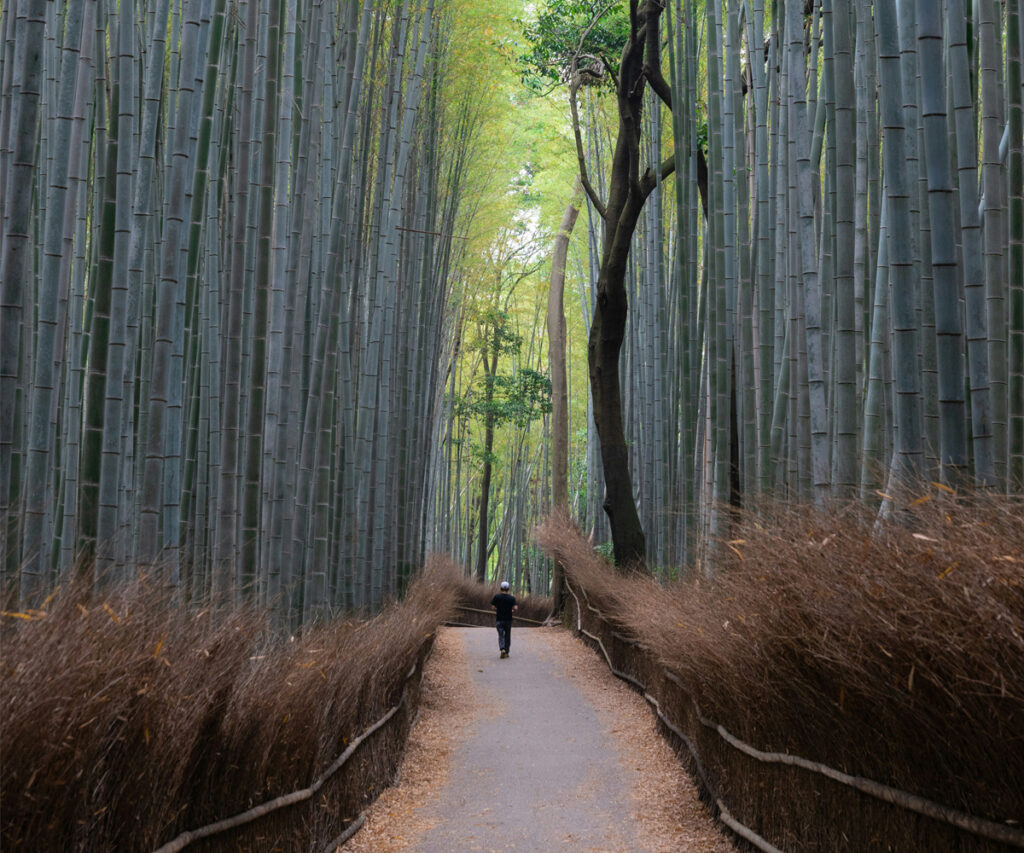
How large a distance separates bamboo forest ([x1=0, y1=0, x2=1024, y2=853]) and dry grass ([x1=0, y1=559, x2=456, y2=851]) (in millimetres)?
12

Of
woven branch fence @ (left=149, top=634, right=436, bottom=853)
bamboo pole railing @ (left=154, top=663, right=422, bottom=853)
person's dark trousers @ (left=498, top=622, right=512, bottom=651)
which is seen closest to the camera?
bamboo pole railing @ (left=154, top=663, right=422, bottom=853)

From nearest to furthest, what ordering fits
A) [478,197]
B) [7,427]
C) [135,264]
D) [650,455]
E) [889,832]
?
[889,832] < [7,427] < [135,264] < [650,455] < [478,197]

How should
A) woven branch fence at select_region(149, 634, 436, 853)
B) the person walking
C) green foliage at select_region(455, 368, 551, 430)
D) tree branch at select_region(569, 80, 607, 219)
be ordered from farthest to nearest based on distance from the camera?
1. green foliage at select_region(455, 368, 551, 430)
2. the person walking
3. tree branch at select_region(569, 80, 607, 219)
4. woven branch fence at select_region(149, 634, 436, 853)

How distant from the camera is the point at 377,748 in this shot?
449cm

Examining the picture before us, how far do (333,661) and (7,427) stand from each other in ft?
4.83

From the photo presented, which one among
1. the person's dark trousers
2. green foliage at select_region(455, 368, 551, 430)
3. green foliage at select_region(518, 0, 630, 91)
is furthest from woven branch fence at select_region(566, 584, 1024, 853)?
green foliage at select_region(455, 368, 551, 430)

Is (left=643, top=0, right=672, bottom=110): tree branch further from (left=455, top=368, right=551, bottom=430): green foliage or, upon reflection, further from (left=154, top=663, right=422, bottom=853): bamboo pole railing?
(left=455, top=368, right=551, bottom=430): green foliage

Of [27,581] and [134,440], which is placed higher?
[134,440]

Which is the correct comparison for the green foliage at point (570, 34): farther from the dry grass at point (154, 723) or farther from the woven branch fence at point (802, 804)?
the dry grass at point (154, 723)

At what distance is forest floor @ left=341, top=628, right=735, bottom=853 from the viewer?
394 centimetres

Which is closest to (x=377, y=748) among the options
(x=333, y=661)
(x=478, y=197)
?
(x=333, y=661)

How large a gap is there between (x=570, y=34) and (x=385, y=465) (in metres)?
4.27

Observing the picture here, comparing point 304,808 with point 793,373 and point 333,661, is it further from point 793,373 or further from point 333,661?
point 793,373

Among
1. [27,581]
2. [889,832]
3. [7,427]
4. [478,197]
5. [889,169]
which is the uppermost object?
[478,197]
